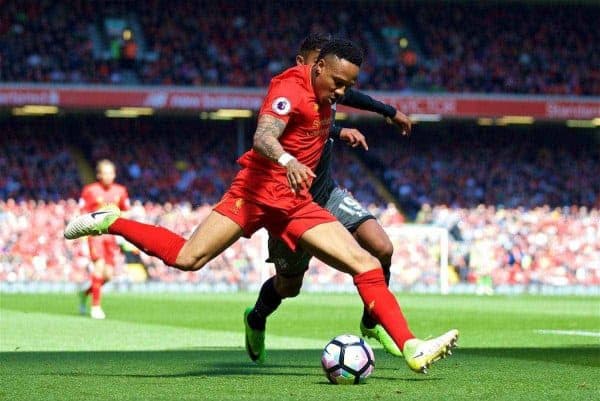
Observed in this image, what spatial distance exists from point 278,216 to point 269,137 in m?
0.65

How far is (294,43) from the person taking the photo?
38.3 m

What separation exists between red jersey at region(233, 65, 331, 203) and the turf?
3.88 feet

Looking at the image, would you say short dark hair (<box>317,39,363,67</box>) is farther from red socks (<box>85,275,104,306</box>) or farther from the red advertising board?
the red advertising board

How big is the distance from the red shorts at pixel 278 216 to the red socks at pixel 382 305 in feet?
1.45

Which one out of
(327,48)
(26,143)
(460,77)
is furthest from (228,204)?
(460,77)

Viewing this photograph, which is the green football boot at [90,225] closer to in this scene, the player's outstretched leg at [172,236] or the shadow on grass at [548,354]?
the player's outstretched leg at [172,236]

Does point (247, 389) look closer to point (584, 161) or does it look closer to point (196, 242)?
point (196, 242)

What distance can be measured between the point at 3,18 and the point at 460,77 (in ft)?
44.0

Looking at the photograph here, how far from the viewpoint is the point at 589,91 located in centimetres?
3862

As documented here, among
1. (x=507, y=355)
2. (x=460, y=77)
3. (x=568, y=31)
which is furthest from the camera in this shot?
(x=568, y=31)

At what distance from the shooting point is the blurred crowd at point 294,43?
118 feet

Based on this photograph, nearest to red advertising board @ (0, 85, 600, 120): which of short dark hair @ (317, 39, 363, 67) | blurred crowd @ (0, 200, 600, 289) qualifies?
blurred crowd @ (0, 200, 600, 289)

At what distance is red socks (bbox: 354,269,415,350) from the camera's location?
7262 millimetres

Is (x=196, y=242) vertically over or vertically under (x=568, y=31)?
under
